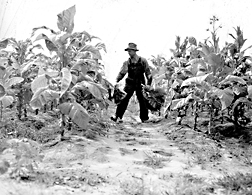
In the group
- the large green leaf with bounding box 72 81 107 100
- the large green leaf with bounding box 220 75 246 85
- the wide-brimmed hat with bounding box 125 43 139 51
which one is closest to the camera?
the large green leaf with bounding box 72 81 107 100

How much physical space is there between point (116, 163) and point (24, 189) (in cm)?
124

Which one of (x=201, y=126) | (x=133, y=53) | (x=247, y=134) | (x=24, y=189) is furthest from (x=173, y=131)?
(x=24, y=189)

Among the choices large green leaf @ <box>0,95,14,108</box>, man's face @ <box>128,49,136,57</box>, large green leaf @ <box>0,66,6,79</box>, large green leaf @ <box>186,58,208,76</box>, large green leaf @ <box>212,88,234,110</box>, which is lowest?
large green leaf @ <box>0,95,14,108</box>

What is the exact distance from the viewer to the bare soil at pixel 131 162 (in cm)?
252

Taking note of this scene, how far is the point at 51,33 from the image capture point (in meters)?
3.89

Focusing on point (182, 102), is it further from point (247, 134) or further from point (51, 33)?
point (51, 33)

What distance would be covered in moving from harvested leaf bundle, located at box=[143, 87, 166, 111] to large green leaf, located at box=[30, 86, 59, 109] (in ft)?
10.5

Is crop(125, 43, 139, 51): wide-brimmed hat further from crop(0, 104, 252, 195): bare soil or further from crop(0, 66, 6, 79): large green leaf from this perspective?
crop(0, 66, 6, 79): large green leaf

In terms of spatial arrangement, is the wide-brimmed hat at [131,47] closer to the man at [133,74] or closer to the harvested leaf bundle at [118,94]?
the man at [133,74]

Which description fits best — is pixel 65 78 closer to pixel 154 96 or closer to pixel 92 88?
pixel 92 88

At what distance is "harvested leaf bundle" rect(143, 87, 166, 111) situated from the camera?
257 inches

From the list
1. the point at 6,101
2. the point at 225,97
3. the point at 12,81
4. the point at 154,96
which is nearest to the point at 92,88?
the point at 6,101

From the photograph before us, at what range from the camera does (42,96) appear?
3539mm

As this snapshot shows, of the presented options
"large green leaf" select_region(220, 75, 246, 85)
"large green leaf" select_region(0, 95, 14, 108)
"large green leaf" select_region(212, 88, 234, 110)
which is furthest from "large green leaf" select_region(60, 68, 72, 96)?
"large green leaf" select_region(220, 75, 246, 85)
